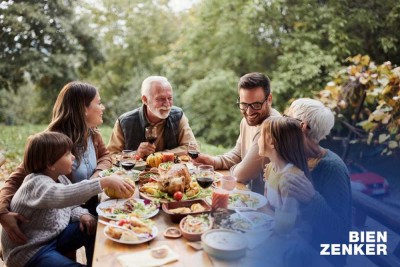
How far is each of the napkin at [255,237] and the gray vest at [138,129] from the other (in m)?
1.55

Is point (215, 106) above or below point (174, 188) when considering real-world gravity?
below

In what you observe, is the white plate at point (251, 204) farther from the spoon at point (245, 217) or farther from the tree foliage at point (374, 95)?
the tree foliage at point (374, 95)

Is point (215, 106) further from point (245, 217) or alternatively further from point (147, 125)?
point (245, 217)

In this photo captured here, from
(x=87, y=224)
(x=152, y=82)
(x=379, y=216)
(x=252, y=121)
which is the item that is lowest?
(x=379, y=216)

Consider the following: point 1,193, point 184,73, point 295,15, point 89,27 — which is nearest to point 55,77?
point 89,27

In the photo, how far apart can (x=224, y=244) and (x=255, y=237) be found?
149 mm

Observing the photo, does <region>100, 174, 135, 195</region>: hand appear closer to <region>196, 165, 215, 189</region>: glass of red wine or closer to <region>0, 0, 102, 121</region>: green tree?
<region>196, 165, 215, 189</region>: glass of red wine

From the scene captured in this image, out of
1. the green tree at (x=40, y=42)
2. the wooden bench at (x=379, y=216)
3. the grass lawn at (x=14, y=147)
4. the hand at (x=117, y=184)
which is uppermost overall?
the green tree at (x=40, y=42)

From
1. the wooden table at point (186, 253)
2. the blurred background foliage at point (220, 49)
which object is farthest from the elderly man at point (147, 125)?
the blurred background foliage at point (220, 49)

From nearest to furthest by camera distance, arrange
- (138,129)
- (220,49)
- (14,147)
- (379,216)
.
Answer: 1. (379,216)
2. (138,129)
3. (14,147)
4. (220,49)

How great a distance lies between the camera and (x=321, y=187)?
1.71 metres

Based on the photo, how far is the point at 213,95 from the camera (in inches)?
231

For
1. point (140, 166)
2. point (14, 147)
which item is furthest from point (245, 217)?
point (14, 147)

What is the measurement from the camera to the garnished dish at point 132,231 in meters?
1.38
